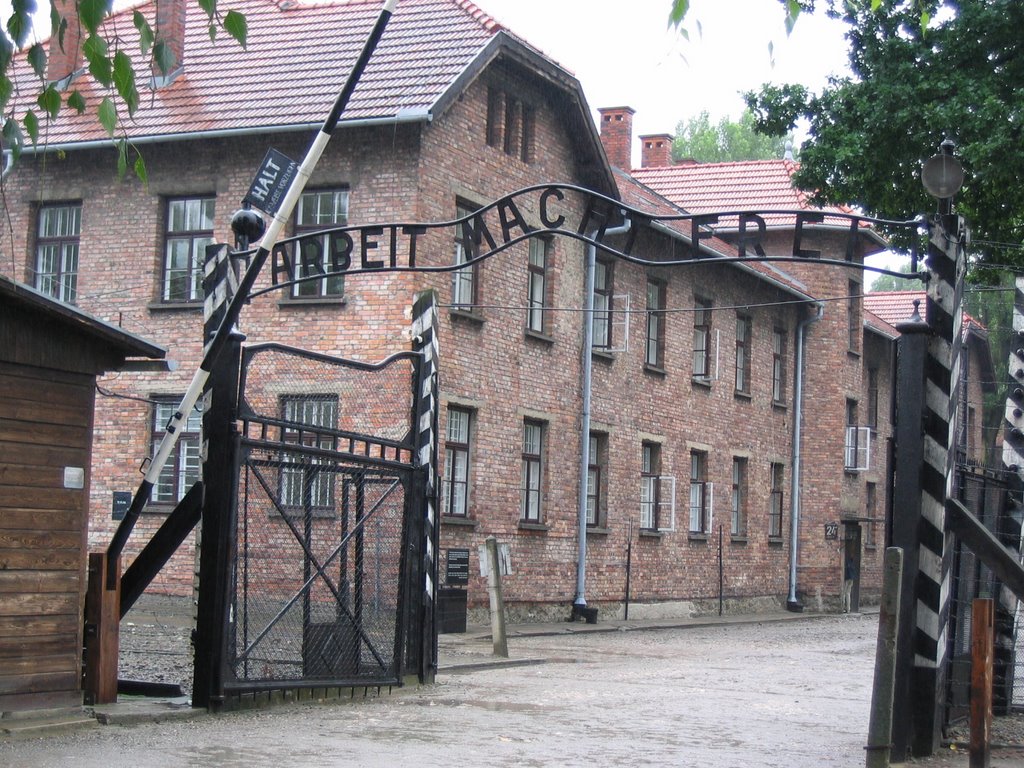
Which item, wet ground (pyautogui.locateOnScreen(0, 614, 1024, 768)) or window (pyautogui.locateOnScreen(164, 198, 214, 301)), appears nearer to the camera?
wet ground (pyautogui.locateOnScreen(0, 614, 1024, 768))

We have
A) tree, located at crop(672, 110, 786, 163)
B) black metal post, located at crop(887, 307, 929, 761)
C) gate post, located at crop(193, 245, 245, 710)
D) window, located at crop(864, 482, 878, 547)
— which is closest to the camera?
black metal post, located at crop(887, 307, 929, 761)

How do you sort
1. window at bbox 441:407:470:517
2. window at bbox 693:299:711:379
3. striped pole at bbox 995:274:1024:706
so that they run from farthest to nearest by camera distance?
window at bbox 693:299:711:379 < window at bbox 441:407:470:517 < striped pole at bbox 995:274:1024:706

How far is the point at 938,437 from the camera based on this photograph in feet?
34.8

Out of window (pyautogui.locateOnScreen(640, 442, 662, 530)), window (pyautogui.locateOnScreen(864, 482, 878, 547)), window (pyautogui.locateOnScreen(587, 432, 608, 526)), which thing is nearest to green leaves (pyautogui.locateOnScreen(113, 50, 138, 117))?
window (pyautogui.locateOnScreen(587, 432, 608, 526))

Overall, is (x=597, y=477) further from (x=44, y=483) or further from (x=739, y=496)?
(x=44, y=483)

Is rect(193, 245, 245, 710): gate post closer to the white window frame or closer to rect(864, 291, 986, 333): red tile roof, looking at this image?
the white window frame

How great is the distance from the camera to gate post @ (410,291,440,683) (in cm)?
1449

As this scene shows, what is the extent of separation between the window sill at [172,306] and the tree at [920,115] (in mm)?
9576

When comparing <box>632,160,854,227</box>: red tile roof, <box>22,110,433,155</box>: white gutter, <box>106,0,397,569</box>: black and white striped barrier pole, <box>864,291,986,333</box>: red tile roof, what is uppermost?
<box>632,160,854,227</box>: red tile roof

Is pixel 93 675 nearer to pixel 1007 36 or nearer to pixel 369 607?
pixel 369 607

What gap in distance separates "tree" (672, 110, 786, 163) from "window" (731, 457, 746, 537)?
43.5 metres

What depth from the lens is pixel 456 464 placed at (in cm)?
2572

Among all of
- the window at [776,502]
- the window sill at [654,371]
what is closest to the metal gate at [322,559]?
the window sill at [654,371]

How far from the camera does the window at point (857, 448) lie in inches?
1645
